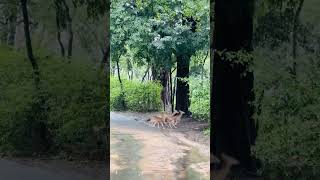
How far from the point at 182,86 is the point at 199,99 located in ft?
0.73

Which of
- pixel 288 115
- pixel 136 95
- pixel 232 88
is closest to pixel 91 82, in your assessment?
pixel 136 95

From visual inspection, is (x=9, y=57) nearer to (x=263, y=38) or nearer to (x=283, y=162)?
(x=263, y=38)

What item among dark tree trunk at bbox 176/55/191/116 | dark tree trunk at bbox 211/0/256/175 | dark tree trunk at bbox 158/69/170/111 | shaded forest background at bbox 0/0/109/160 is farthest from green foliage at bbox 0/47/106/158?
dark tree trunk at bbox 211/0/256/175

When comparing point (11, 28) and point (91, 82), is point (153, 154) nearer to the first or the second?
point (91, 82)

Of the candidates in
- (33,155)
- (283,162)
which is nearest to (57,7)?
(33,155)

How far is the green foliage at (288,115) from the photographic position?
3447mm

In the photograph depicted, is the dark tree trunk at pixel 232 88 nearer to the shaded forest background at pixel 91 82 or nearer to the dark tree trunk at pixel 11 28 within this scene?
the shaded forest background at pixel 91 82

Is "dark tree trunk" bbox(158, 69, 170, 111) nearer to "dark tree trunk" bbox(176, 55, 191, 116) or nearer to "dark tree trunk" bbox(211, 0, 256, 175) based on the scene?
"dark tree trunk" bbox(176, 55, 191, 116)

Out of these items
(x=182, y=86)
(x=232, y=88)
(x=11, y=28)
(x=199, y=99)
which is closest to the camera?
(x=11, y=28)

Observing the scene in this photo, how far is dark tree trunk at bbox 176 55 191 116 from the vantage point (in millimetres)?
3873

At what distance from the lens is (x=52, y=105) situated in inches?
140

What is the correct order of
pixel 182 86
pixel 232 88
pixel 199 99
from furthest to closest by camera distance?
pixel 182 86 → pixel 199 99 → pixel 232 88

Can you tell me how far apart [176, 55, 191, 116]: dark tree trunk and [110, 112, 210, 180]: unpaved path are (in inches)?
9.4

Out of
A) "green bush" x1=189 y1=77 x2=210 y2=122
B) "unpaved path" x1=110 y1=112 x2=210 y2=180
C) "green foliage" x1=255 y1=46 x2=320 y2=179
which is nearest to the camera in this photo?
"green foliage" x1=255 y1=46 x2=320 y2=179
